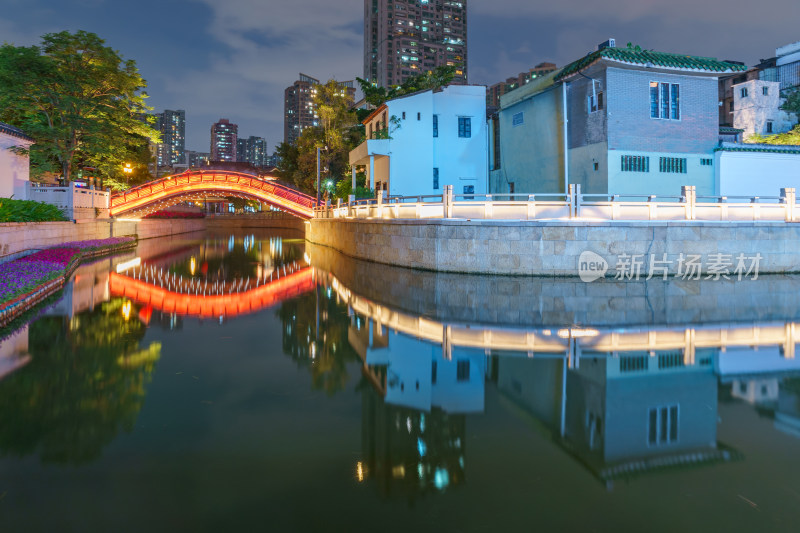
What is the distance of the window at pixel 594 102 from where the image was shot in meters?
23.6

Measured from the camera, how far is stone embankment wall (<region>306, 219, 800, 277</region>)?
1734 cm

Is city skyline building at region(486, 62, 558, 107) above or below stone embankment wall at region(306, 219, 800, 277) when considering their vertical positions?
above

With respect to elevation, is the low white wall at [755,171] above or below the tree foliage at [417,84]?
below

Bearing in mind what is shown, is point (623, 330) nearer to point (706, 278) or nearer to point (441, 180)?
point (706, 278)

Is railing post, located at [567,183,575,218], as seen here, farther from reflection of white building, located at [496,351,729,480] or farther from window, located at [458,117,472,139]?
window, located at [458,117,472,139]

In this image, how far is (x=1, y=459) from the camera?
4750 millimetres

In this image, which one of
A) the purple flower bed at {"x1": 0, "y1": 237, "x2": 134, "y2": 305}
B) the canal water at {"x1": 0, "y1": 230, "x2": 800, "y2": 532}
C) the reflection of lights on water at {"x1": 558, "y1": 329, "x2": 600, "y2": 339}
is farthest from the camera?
the purple flower bed at {"x1": 0, "y1": 237, "x2": 134, "y2": 305}

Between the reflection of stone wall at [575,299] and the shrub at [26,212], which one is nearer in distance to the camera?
the reflection of stone wall at [575,299]

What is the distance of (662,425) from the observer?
19.0 feet

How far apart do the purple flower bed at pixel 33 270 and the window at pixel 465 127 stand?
20741mm

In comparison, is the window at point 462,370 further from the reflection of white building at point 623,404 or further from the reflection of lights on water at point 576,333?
the reflection of lights on water at point 576,333

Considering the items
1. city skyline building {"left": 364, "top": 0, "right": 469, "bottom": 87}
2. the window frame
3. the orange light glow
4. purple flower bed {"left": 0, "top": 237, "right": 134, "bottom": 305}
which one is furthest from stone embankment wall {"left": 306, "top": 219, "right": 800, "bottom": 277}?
city skyline building {"left": 364, "top": 0, "right": 469, "bottom": 87}

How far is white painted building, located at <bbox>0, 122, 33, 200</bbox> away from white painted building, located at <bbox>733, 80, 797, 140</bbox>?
49.0 meters

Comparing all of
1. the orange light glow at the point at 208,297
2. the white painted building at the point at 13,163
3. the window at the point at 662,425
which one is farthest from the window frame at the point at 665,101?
the white painted building at the point at 13,163
